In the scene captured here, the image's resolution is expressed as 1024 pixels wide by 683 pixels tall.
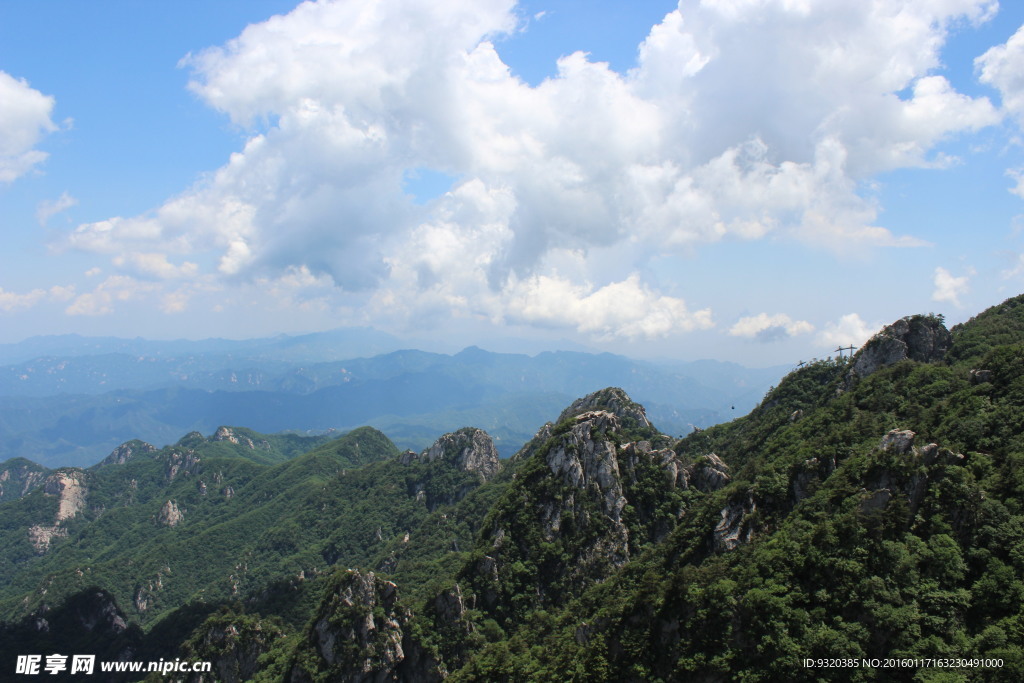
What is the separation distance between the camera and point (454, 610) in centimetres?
8025

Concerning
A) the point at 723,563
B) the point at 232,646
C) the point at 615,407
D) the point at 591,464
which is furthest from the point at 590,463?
the point at 232,646

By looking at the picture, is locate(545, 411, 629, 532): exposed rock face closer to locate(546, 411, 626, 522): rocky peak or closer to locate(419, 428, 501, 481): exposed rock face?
locate(546, 411, 626, 522): rocky peak

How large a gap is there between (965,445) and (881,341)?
136ft

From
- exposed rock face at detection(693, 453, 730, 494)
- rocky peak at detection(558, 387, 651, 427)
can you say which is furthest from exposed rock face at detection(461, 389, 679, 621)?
rocky peak at detection(558, 387, 651, 427)

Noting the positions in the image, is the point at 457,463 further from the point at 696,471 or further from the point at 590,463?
the point at 696,471

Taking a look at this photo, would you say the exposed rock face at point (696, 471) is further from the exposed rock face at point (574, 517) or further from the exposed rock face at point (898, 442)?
the exposed rock face at point (898, 442)

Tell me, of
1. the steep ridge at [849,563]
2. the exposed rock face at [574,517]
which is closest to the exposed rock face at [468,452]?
the exposed rock face at [574,517]

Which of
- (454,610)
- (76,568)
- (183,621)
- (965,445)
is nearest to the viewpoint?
(965,445)

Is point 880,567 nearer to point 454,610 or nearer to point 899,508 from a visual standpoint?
point 899,508

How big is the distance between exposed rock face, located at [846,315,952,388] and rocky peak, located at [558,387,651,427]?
55.2 meters

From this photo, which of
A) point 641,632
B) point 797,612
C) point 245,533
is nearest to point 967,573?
point 797,612

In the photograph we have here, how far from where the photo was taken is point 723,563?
5675 cm

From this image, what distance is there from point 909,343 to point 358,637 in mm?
99400

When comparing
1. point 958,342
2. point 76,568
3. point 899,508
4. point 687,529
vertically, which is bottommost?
point 76,568
